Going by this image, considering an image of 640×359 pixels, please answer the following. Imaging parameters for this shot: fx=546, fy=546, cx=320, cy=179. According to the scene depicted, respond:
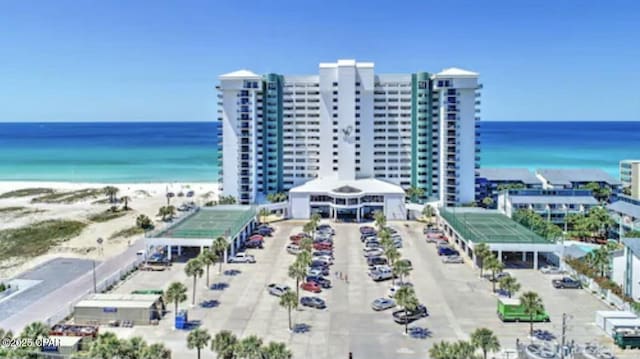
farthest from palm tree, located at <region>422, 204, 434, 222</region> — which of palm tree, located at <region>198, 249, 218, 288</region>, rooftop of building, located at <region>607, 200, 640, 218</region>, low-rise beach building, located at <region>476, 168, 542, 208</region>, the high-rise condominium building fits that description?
palm tree, located at <region>198, 249, 218, 288</region>

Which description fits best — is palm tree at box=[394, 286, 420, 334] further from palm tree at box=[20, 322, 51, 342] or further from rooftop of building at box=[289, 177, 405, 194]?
rooftop of building at box=[289, 177, 405, 194]

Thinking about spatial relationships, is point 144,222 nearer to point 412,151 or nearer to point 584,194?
point 412,151

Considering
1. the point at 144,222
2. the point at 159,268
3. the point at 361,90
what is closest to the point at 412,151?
the point at 361,90

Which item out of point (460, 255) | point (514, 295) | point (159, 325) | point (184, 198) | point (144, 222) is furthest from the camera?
point (184, 198)

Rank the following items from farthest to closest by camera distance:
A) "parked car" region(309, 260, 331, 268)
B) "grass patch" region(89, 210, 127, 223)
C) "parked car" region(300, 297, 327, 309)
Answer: "grass patch" region(89, 210, 127, 223) < "parked car" region(309, 260, 331, 268) < "parked car" region(300, 297, 327, 309)

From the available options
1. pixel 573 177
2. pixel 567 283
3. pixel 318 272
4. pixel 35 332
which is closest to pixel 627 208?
pixel 567 283

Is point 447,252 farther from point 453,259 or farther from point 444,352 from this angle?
point 444,352

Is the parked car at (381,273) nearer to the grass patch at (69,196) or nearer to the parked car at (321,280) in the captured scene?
the parked car at (321,280)
